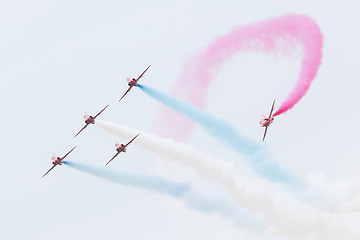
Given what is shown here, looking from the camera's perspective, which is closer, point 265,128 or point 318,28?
point 318,28

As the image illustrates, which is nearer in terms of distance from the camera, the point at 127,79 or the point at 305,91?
the point at 305,91

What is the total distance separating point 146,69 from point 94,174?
15.5 meters

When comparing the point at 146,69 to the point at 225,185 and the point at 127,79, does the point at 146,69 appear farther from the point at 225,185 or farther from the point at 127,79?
the point at 225,185

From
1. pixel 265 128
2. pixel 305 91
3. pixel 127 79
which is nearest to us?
pixel 305 91

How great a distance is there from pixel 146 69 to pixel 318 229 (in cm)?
3098

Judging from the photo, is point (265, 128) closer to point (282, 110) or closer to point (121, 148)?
point (282, 110)

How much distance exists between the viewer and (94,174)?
119875 millimetres

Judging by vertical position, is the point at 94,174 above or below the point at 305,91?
below

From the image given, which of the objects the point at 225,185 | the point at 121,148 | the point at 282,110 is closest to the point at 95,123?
the point at 121,148

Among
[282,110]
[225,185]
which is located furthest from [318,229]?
[282,110]

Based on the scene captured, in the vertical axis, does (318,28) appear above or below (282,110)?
above

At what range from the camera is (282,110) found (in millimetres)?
106562

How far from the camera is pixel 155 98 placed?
116688mm

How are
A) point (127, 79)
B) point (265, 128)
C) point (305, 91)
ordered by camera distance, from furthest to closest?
point (127, 79) < point (265, 128) < point (305, 91)
